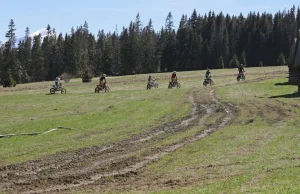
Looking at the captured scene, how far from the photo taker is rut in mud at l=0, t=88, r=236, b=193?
10.7 m

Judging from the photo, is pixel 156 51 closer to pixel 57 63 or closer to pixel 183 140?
pixel 57 63

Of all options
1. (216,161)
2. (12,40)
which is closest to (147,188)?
(216,161)

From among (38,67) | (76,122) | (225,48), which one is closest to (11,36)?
(38,67)

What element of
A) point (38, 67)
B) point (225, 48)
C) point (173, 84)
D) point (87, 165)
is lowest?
point (87, 165)

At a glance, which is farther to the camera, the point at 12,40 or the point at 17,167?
the point at 12,40

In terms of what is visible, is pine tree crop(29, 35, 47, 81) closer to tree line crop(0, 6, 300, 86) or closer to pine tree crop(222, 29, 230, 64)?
tree line crop(0, 6, 300, 86)

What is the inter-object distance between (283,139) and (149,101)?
1747 centimetres

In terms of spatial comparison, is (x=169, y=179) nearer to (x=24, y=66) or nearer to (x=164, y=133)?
(x=164, y=133)

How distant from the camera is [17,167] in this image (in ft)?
41.1

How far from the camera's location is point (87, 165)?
12633 mm

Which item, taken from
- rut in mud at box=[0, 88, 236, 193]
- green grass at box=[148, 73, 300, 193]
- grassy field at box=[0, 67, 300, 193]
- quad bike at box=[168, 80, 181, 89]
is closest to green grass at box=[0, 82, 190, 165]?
grassy field at box=[0, 67, 300, 193]

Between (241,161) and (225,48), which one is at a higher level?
(225,48)

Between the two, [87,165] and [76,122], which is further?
[76,122]

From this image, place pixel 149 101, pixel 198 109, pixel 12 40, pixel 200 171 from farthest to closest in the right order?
pixel 12 40
pixel 149 101
pixel 198 109
pixel 200 171
